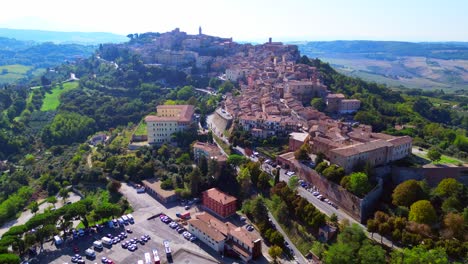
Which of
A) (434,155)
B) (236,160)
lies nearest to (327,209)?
(236,160)

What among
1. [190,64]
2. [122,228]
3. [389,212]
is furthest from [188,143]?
[190,64]

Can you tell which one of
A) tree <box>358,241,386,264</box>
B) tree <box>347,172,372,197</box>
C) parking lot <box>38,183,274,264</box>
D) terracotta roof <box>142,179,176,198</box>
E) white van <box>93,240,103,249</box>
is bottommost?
parking lot <box>38,183,274,264</box>

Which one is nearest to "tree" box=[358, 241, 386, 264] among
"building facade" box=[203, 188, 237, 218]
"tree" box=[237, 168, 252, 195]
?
"building facade" box=[203, 188, 237, 218]

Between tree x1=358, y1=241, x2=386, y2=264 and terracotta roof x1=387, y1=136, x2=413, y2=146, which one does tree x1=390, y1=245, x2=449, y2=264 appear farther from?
terracotta roof x1=387, y1=136, x2=413, y2=146

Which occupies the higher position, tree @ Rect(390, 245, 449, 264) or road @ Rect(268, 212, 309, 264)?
tree @ Rect(390, 245, 449, 264)

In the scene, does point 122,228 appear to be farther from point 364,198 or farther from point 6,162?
point 6,162

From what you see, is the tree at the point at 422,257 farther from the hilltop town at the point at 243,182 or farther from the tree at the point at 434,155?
the tree at the point at 434,155

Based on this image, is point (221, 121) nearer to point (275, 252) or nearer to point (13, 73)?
point (275, 252)
